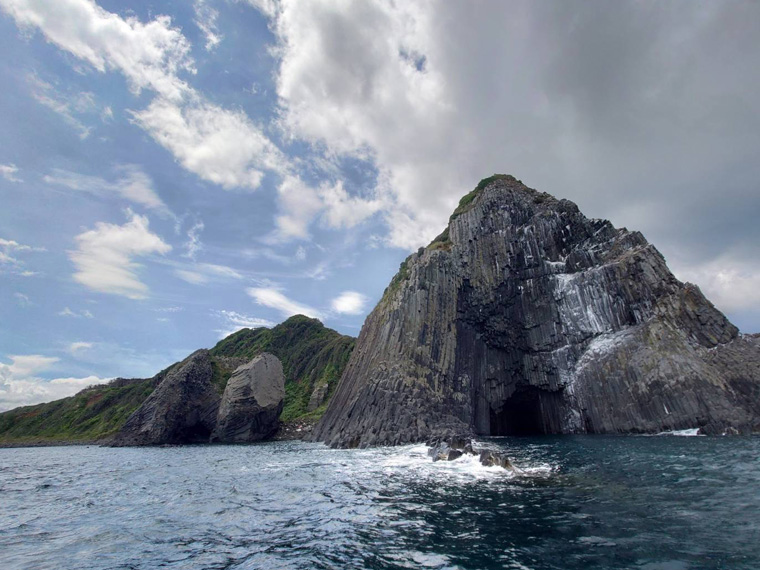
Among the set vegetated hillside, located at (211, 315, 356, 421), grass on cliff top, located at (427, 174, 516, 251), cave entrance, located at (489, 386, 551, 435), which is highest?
grass on cliff top, located at (427, 174, 516, 251)

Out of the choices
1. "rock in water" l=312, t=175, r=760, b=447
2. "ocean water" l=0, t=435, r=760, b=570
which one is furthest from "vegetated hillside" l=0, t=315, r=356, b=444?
"ocean water" l=0, t=435, r=760, b=570

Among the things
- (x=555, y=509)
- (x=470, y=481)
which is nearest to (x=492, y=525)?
(x=555, y=509)

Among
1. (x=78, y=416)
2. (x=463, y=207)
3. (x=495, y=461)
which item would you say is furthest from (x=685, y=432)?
(x=78, y=416)

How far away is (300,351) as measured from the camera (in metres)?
132

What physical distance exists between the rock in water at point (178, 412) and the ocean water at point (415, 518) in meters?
48.0

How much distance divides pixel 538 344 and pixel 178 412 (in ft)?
211

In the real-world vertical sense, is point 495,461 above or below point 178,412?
below

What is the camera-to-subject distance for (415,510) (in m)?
16.0

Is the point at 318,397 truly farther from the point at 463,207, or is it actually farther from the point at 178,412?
the point at 463,207

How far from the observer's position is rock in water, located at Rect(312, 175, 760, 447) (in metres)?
46.1

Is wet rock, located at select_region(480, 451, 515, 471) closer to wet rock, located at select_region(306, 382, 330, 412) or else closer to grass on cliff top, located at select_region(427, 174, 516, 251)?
grass on cliff top, located at select_region(427, 174, 516, 251)

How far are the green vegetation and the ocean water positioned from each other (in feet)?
293

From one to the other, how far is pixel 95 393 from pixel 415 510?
13358 centimetres

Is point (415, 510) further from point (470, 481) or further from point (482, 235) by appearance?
point (482, 235)
